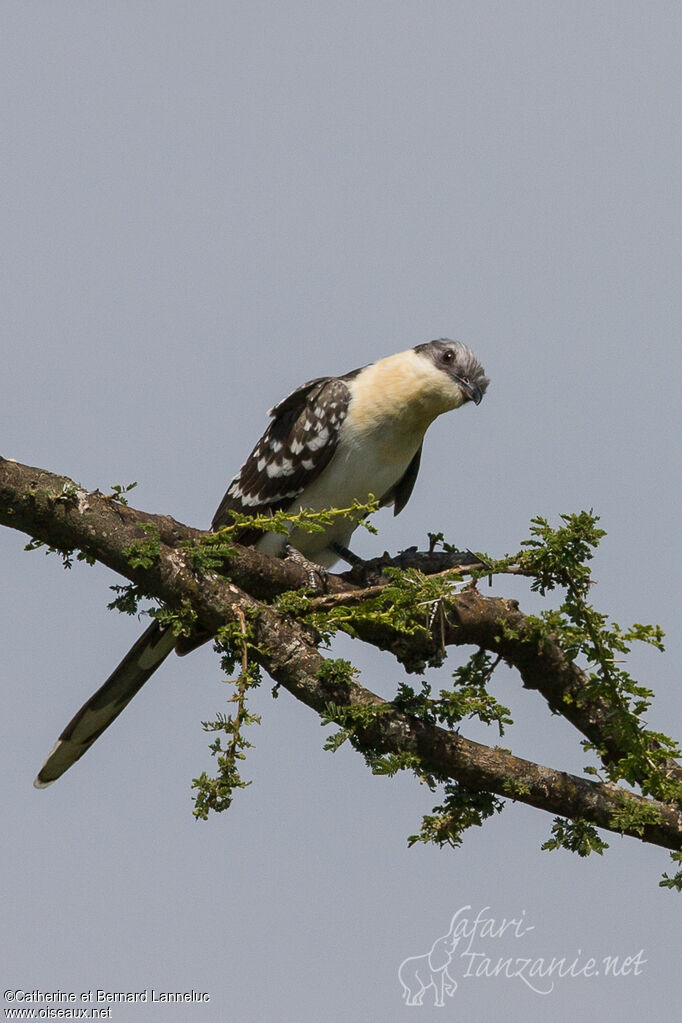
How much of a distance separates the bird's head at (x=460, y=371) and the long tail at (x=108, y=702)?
2234 millimetres

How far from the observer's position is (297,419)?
253 inches

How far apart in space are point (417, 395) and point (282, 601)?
8.33ft

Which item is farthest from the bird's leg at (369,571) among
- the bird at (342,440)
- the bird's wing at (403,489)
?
the bird's wing at (403,489)

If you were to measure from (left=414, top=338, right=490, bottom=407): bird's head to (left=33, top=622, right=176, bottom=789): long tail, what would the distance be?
2.23 metres

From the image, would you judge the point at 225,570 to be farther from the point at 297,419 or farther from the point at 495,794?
the point at 297,419

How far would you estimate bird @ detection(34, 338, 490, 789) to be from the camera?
628 cm

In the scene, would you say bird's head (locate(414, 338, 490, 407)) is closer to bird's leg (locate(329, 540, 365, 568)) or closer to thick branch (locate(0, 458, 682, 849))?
bird's leg (locate(329, 540, 365, 568))

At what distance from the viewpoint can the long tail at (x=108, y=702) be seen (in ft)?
17.1

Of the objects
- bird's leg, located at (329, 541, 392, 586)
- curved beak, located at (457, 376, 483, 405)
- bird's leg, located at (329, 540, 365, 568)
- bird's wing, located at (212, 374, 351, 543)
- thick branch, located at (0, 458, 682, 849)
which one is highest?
Result: curved beak, located at (457, 376, 483, 405)

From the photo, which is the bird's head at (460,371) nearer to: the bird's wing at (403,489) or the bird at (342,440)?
the bird at (342,440)

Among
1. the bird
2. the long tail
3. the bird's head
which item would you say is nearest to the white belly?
the bird

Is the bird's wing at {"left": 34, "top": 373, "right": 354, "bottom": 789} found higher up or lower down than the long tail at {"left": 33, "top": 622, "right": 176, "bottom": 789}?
higher up

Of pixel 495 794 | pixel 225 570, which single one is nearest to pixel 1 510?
pixel 225 570

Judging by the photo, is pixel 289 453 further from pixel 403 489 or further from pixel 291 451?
pixel 403 489
